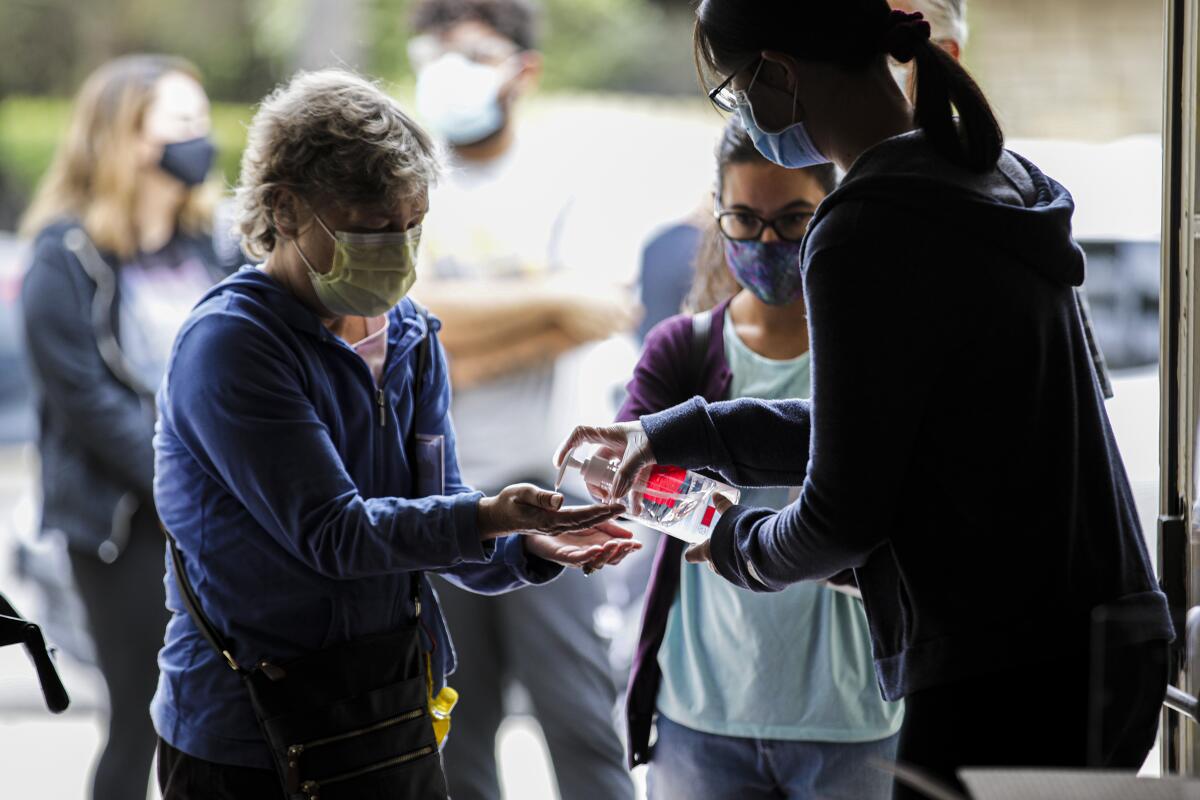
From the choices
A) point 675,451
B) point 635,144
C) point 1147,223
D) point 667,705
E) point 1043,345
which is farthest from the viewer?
point 635,144

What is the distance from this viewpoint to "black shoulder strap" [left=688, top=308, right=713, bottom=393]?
228 centimetres

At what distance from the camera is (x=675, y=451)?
179 centimetres

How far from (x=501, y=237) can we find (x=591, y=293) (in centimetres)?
30

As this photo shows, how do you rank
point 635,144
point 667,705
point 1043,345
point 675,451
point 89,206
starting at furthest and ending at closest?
1. point 635,144
2. point 89,206
3. point 667,705
4. point 675,451
5. point 1043,345

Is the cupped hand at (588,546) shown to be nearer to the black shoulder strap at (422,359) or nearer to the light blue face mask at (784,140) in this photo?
the black shoulder strap at (422,359)

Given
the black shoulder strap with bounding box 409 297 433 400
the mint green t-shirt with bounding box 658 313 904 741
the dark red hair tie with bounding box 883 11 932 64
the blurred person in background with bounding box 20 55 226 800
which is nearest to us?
the dark red hair tie with bounding box 883 11 932 64

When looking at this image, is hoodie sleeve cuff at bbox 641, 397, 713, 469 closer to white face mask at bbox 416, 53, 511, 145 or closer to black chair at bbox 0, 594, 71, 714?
black chair at bbox 0, 594, 71, 714

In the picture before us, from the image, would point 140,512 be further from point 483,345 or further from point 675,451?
point 675,451

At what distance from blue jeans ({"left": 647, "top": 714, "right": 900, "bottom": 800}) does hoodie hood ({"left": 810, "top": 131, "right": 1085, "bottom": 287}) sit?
3.22ft

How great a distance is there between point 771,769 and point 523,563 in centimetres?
54

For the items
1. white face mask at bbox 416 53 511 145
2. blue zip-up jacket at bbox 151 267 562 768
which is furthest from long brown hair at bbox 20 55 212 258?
blue zip-up jacket at bbox 151 267 562 768

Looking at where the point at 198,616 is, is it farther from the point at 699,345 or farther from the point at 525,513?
the point at 699,345

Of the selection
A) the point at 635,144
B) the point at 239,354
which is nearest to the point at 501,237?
the point at 635,144

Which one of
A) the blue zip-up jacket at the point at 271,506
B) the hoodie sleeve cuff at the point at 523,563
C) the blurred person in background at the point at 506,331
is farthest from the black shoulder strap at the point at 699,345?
the blurred person in background at the point at 506,331
